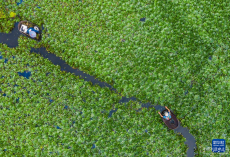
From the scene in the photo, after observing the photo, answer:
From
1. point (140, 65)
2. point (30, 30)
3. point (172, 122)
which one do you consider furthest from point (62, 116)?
point (172, 122)

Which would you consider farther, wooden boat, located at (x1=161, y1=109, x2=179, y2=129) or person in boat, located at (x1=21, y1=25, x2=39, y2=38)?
person in boat, located at (x1=21, y1=25, x2=39, y2=38)

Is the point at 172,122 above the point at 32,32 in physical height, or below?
below

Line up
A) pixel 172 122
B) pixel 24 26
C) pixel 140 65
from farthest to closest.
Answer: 1. pixel 24 26
2. pixel 140 65
3. pixel 172 122

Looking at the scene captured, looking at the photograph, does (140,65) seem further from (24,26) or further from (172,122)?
(24,26)

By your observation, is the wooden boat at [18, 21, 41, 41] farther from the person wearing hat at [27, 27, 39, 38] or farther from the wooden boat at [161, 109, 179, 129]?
the wooden boat at [161, 109, 179, 129]

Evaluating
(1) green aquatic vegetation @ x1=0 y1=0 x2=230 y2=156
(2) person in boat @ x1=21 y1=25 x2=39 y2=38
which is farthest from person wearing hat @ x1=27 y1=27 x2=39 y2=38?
(1) green aquatic vegetation @ x1=0 y1=0 x2=230 y2=156

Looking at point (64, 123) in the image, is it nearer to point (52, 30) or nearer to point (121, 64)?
point (121, 64)

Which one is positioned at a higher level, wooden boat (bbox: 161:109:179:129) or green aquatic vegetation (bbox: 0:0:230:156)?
green aquatic vegetation (bbox: 0:0:230:156)

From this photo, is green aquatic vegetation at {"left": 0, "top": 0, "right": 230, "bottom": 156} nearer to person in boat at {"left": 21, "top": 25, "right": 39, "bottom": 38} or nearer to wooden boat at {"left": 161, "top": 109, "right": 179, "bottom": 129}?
wooden boat at {"left": 161, "top": 109, "right": 179, "bottom": 129}

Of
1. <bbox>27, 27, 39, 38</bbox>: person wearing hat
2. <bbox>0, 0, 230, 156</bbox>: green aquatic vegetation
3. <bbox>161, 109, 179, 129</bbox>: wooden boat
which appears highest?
<bbox>27, 27, 39, 38</bbox>: person wearing hat

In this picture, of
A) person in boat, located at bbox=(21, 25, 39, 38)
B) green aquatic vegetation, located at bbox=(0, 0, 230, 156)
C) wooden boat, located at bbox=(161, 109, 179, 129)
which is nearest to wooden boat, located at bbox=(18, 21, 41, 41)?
person in boat, located at bbox=(21, 25, 39, 38)

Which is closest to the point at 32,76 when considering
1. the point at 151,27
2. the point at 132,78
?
the point at 132,78
